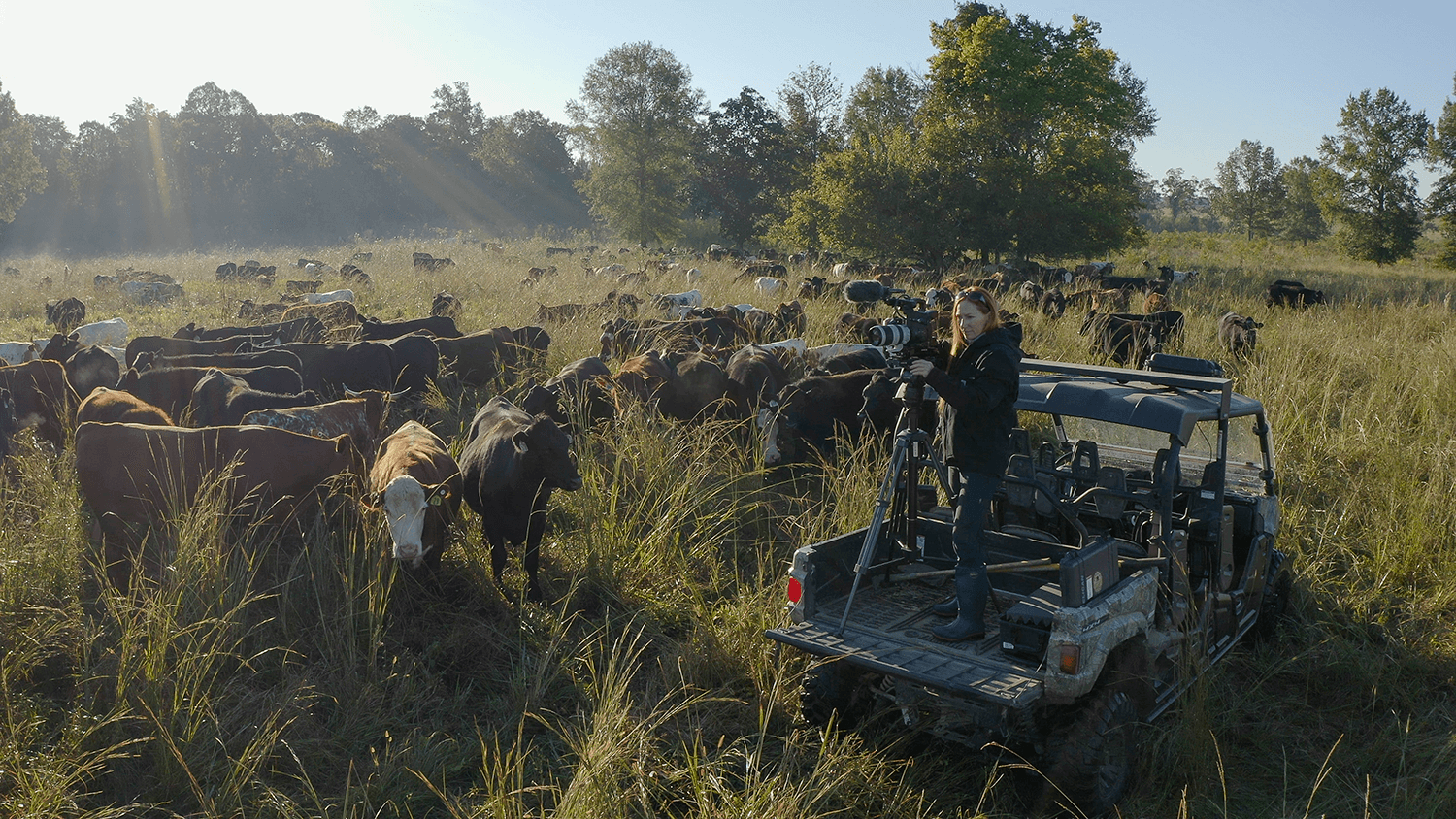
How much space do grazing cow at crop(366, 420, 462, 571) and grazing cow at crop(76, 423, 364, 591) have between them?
392 millimetres

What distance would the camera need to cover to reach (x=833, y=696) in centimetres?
474

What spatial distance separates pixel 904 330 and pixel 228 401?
25.3 feet

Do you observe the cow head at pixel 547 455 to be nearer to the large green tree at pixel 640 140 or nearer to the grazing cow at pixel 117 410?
the grazing cow at pixel 117 410

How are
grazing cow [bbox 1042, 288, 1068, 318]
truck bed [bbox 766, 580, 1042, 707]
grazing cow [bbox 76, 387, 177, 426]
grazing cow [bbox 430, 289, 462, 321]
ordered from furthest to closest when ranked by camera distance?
grazing cow [bbox 430, 289, 462, 321], grazing cow [bbox 1042, 288, 1068, 318], grazing cow [bbox 76, 387, 177, 426], truck bed [bbox 766, 580, 1042, 707]

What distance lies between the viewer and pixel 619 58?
4684 cm

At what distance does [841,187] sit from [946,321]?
24201 mm

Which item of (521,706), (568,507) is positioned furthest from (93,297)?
(521,706)

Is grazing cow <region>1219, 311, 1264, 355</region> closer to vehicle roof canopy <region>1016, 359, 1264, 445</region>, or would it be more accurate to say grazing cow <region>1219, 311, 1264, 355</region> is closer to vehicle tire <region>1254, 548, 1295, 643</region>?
vehicle tire <region>1254, 548, 1295, 643</region>

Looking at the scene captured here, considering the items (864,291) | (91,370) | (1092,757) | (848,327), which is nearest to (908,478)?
(864,291)

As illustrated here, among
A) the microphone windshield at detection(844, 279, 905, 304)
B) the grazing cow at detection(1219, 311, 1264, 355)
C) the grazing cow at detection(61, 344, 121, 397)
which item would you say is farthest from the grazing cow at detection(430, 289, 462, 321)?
the microphone windshield at detection(844, 279, 905, 304)

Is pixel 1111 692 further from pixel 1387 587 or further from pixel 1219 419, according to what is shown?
pixel 1387 587

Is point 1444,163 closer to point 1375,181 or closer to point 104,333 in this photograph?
point 1375,181

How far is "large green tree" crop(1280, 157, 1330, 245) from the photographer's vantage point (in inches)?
2532

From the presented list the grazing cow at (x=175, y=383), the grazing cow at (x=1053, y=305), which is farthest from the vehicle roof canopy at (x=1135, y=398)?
the grazing cow at (x=1053, y=305)
